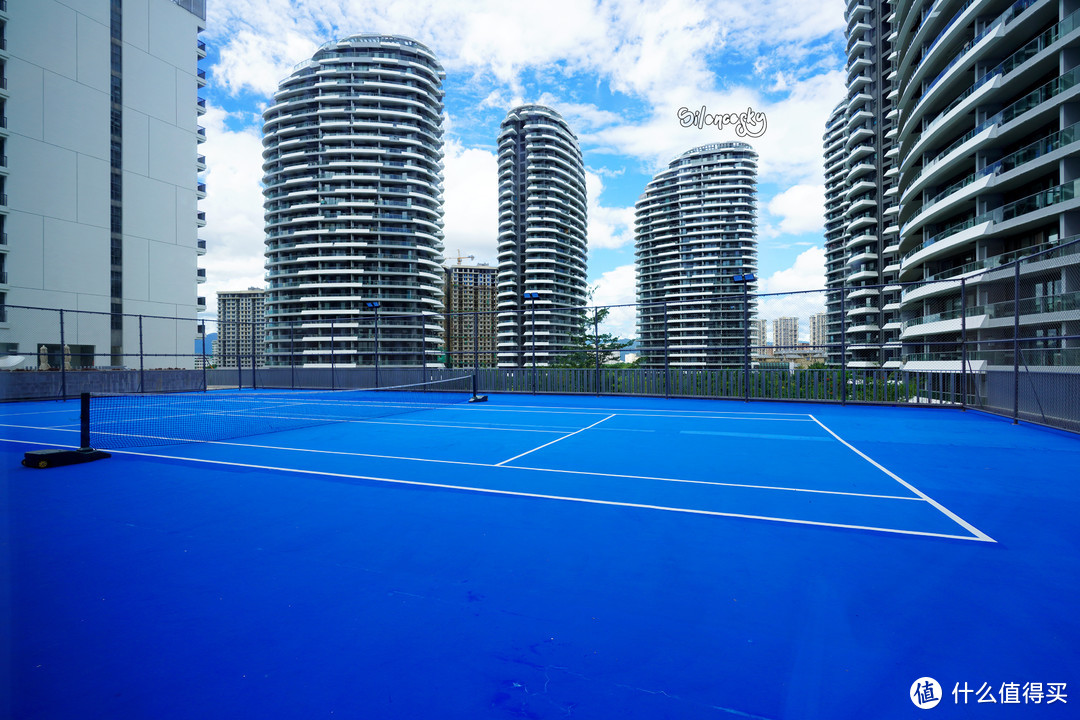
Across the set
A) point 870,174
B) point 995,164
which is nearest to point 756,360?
point 995,164

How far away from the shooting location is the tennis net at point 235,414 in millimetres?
9641

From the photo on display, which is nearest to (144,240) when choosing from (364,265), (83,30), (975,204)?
(83,30)

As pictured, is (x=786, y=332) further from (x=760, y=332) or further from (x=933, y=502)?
(x=933, y=502)

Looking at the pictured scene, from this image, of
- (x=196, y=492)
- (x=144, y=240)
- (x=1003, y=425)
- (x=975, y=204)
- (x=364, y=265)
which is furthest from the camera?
(x=364, y=265)

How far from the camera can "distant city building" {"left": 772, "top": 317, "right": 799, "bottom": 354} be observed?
14770 mm

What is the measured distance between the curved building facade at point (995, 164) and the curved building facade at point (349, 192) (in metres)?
63.8

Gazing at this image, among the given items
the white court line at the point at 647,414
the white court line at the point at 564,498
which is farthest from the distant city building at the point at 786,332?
the white court line at the point at 564,498

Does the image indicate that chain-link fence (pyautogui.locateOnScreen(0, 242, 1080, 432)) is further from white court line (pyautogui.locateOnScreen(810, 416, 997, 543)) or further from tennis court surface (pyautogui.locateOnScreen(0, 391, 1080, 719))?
tennis court surface (pyautogui.locateOnScreen(0, 391, 1080, 719))

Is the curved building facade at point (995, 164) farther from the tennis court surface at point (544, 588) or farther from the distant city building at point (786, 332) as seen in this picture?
the tennis court surface at point (544, 588)

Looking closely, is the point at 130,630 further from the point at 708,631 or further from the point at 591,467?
the point at 591,467

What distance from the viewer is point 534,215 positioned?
312 feet

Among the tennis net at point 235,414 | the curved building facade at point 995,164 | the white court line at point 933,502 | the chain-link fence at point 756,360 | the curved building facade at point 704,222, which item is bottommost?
the white court line at point 933,502

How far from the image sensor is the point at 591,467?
21.1 feet

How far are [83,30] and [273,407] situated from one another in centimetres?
4833
